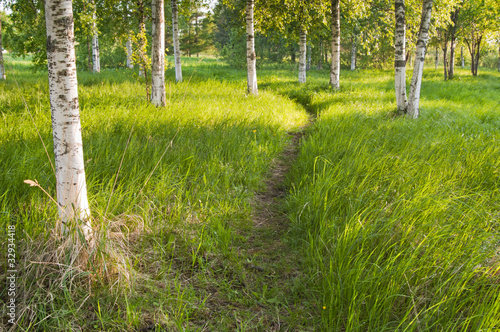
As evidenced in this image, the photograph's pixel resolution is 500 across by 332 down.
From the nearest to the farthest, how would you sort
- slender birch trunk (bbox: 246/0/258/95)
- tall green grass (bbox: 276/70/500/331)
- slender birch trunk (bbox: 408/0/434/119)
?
tall green grass (bbox: 276/70/500/331), slender birch trunk (bbox: 408/0/434/119), slender birch trunk (bbox: 246/0/258/95)

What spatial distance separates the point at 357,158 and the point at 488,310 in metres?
2.67

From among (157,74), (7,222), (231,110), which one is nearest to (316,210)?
(7,222)

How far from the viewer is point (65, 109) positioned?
2320 mm

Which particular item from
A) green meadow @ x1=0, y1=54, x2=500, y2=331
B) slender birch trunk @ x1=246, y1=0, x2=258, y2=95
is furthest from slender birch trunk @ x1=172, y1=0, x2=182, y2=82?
green meadow @ x1=0, y1=54, x2=500, y2=331

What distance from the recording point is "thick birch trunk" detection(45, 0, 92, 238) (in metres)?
2.24

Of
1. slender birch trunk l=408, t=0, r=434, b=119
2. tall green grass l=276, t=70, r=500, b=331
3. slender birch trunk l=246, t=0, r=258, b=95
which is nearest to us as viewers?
tall green grass l=276, t=70, r=500, b=331

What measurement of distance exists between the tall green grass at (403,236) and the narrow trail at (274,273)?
0.16 metres

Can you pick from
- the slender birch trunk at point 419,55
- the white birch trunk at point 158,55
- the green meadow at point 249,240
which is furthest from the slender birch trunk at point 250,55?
the green meadow at point 249,240

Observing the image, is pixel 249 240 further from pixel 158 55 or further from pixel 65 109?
pixel 158 55

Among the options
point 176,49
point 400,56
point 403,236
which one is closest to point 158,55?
point 400,56

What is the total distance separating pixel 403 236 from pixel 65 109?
2878mm

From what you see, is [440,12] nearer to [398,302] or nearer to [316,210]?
[316,210]

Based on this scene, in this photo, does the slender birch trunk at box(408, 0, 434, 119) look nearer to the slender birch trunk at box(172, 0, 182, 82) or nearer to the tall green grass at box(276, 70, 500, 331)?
the tall green grass at box(276, 70, 500, 331)

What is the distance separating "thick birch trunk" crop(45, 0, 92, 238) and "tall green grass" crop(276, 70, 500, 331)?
1982 mm
